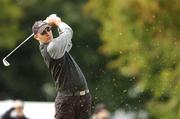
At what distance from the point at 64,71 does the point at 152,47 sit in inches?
260

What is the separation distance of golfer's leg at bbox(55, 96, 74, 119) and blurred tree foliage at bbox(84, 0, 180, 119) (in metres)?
5.46

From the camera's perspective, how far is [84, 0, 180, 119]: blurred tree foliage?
758 inches

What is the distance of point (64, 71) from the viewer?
13484mm

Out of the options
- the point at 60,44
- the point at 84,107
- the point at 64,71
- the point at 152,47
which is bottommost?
the point at 84,107

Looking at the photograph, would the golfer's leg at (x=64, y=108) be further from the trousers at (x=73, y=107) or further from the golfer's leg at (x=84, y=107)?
the golfer's leg at (x=84, y=107)

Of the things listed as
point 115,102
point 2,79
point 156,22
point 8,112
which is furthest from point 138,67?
point 2,79

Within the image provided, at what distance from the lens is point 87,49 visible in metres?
32.2

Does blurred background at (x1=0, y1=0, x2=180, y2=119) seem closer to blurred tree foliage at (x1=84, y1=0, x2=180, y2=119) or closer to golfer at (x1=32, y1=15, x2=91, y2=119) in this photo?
blurred tree foliage at (x1=84, y1=0, x2=180, y2=119)

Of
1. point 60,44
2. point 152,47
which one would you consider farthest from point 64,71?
point 152,47

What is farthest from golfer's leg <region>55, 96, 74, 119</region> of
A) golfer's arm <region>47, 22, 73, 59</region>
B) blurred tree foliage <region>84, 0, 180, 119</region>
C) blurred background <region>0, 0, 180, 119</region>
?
blurred tree foliage <region>84, 0, 180, 119</region>

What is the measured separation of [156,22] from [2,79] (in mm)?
13866

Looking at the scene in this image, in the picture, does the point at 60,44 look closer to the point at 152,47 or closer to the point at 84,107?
the point at 84,107

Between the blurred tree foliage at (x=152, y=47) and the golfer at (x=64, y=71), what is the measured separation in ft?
18.0

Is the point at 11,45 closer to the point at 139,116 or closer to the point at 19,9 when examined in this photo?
the point at 19,9
